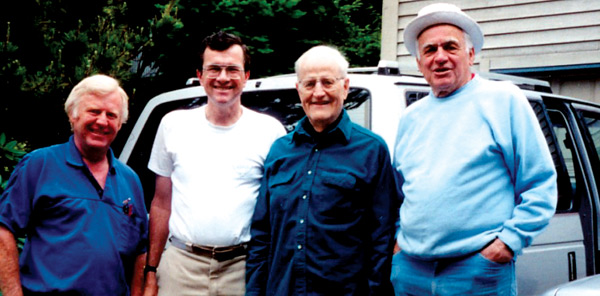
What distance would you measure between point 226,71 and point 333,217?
0.88 m

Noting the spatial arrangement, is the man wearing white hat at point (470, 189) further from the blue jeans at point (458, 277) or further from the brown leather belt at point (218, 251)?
the brown leather belt at point (218, 251)

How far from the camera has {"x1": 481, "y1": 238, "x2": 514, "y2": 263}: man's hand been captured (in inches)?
98.3

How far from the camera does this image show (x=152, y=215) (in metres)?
3.17

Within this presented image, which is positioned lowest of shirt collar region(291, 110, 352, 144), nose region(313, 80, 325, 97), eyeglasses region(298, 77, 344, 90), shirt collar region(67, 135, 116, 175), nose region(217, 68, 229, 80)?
shirt collar region(67, 135, 116, 175)

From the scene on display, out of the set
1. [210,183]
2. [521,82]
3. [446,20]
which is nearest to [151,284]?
[210,183]

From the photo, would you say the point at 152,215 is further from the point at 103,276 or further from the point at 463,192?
the point at 463,192

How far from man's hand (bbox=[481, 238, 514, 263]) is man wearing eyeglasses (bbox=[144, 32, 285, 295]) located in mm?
1033

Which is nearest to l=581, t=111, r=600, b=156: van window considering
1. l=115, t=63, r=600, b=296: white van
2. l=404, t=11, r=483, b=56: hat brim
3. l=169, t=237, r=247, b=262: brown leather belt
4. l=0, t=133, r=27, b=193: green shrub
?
l=115, t=63, r=600, b=296: white van

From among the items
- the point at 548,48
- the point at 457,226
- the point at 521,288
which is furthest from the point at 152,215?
the point at 548,48

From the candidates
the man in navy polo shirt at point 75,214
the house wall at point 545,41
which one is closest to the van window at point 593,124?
the house wall at point 545,41

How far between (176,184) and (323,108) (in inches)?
30.5

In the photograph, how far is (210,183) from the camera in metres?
2.98

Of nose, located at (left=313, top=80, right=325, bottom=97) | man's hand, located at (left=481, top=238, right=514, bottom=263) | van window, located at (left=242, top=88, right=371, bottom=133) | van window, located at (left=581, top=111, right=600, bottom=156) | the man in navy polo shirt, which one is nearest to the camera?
man's hand, located at (left=481, top=238, right=514, bottom=263)

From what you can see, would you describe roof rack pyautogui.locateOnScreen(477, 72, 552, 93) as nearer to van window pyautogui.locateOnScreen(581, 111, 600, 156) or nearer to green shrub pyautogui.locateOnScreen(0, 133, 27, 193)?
van window pyautogui.locateOnScreen(581, 111, 600, 156)
